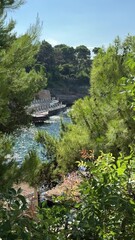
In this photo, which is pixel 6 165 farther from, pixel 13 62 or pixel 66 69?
pixel 66 69

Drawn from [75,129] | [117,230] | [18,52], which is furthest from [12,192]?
[75,129]

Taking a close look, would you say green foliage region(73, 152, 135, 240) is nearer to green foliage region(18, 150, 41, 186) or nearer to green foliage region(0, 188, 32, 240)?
green foliage region(0, 188, 32, 240)

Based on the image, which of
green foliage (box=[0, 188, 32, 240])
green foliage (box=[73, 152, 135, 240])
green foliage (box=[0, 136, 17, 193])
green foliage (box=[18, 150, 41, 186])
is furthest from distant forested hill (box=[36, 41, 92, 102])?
green foliage (box=[0, 188, 32, 240])

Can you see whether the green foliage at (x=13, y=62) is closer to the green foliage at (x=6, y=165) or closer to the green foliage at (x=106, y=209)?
the green foliage at (x=6, y=165)

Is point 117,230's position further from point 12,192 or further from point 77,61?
point 77,61

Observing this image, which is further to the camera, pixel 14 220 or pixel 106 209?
pixel 106 209

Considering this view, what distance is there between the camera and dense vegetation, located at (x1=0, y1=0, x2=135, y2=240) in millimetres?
1129

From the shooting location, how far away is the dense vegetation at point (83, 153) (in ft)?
3.70

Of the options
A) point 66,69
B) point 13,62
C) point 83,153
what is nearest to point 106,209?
point 83,153

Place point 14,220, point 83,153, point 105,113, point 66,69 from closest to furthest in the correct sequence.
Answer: point 14,220 < point 83,153 < point 105,113 < point 66,69

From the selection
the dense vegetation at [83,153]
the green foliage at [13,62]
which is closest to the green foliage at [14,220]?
the dense vegetation at [83,153]

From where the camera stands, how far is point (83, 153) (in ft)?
6.98

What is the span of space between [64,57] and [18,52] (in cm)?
6100

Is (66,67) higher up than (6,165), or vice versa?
(66,67)
